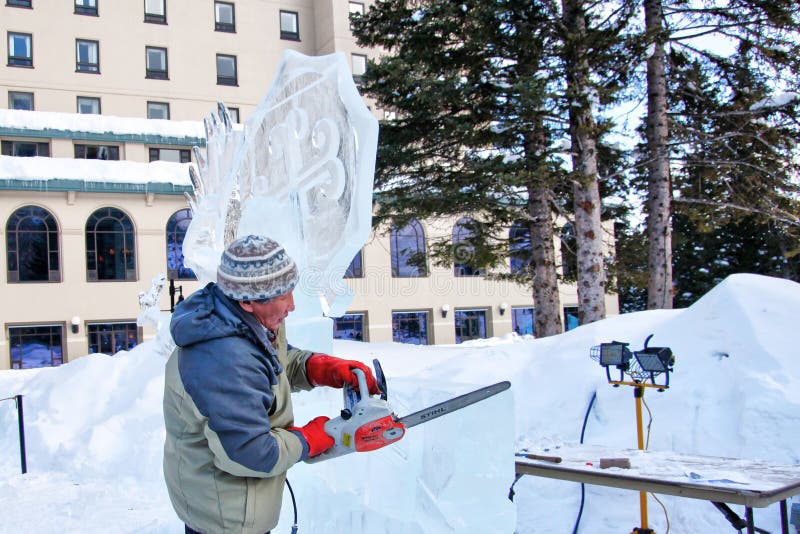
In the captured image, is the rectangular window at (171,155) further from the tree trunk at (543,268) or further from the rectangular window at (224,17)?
the tree trunk at (543,268)

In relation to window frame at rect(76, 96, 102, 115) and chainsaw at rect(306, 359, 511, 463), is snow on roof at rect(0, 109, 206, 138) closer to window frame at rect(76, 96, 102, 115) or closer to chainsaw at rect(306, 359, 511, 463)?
window frame at rect(76, 96, 102, 115)

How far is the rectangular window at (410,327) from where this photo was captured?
2905cm

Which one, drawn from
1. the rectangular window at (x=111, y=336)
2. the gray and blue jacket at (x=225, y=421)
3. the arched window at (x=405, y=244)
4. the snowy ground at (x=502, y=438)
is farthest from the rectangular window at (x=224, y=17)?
the gray and blue jacket at (x=225, y=421)

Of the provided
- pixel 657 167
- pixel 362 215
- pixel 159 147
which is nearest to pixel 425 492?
pixel 362 215

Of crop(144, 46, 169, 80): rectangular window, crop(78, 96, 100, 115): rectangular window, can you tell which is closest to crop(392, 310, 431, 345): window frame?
crop(144, 46, 169, 80): rectangular window

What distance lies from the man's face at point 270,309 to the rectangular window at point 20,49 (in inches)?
1145

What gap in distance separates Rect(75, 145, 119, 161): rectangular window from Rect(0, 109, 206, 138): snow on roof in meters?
0.84

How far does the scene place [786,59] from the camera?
39.1ft

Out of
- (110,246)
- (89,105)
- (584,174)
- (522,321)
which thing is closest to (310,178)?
(584,174)

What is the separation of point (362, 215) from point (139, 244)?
23.0 meters

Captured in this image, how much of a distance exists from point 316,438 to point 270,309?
467 millimetres

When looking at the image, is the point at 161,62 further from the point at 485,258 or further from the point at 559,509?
the point at 559,509

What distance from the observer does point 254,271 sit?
2.12 m

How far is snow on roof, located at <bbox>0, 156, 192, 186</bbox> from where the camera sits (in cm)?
2292
